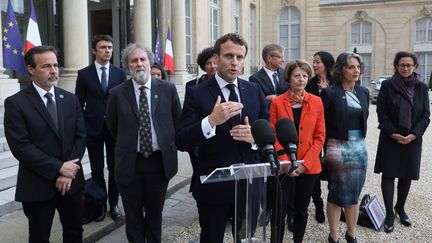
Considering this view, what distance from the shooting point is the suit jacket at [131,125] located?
10.7 ft

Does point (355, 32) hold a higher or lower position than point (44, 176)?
higher

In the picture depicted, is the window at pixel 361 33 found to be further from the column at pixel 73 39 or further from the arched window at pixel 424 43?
the column at pixel 73 39

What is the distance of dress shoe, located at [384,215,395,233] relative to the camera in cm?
455

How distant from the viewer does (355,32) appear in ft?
95.0

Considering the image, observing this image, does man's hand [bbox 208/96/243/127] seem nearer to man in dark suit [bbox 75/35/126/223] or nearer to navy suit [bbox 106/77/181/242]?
navy suit [bbox 106/77/181/242]

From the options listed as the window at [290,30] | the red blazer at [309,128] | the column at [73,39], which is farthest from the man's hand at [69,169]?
the window at [290,30]

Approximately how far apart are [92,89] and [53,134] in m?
1.31

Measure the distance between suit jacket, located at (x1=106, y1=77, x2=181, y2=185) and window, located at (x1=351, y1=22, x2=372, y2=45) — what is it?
28.1 metres

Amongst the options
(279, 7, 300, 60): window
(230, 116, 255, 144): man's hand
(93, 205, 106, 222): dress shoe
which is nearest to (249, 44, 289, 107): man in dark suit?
(93, 205, 106, 222): dress shoe

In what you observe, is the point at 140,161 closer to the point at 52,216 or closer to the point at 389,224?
the point at 52,216

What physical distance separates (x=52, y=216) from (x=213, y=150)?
141 cm

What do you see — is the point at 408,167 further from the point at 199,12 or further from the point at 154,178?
the point at 199,12

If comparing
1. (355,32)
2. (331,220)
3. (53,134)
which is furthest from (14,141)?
(355,32)

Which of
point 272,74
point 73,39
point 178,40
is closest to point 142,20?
point 178,40
